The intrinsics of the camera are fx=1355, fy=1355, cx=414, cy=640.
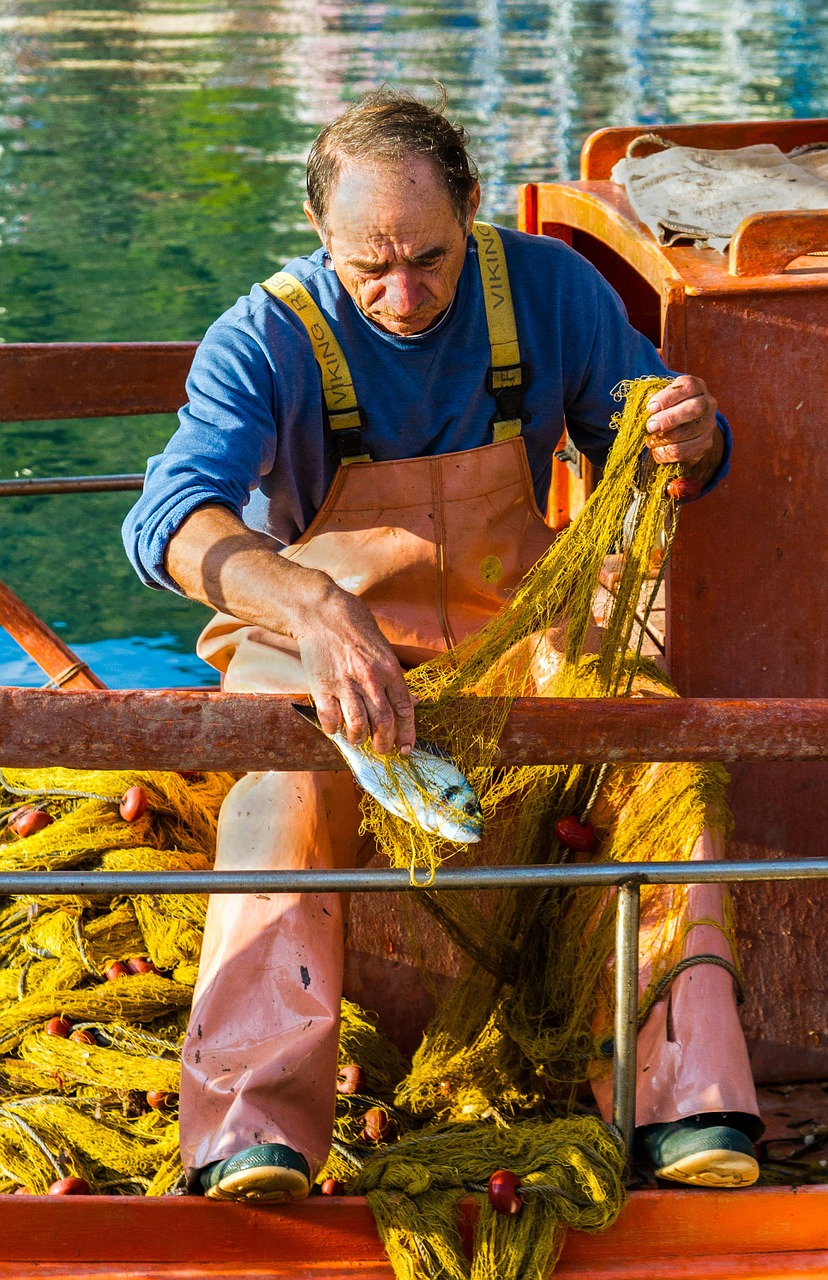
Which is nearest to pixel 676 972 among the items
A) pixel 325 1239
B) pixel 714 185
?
pixel 325 1239

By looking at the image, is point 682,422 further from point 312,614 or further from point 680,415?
point 312,614

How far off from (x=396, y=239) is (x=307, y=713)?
1204 mm

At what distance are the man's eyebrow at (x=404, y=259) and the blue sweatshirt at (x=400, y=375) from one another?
18cm

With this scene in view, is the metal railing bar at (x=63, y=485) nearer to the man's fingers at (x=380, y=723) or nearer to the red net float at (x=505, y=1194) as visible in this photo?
the man's fingers at (x=380, y=723)

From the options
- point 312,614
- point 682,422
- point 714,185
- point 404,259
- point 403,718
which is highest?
point 714,185

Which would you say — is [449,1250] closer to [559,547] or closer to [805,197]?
[559,547]

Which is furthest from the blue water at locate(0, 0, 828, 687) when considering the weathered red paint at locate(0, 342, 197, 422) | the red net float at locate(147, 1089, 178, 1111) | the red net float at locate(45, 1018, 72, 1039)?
the red net float at locate(147, 1089, 178, 1111)

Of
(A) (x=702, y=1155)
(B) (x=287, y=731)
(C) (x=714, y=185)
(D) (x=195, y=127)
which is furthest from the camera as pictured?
A: (D) (x=195, y=127)

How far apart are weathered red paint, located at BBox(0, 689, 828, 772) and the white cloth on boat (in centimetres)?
154

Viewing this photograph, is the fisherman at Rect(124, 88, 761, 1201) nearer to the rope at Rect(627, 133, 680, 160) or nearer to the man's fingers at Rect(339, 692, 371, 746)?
the man's fingers at Rect(339, 692, 371, 746)

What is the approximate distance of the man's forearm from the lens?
2287 mm

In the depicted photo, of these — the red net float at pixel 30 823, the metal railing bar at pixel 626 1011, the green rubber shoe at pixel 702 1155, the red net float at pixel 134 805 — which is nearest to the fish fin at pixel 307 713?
the metal railing bar at pixel 626 1011

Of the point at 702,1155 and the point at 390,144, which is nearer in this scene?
the point at 702,1155

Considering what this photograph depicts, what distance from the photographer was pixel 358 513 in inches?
121
